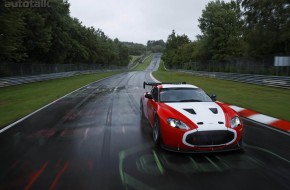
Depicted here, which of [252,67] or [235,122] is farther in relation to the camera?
[252,67]

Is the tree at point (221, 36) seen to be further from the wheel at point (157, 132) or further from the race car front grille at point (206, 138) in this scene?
the race car front grille at point (206, 138)

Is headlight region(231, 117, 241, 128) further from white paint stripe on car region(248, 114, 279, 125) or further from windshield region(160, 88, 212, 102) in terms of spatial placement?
white paint stripe on car region(248, 114, 279, 125)

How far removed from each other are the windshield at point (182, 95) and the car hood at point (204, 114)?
44cm

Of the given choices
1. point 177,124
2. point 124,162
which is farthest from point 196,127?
point 124,162

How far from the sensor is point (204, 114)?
6801mm

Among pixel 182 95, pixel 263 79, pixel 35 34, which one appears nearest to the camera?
pixel 182 95

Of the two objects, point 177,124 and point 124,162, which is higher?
point 177,124

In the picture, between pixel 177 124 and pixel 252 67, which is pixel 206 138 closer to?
pixel 177 124

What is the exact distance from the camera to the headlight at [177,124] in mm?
6418

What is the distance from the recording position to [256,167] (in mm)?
5730

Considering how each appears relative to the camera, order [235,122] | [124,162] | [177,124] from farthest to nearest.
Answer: [235,122]
[177,124]
[124,162]

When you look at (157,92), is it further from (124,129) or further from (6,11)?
(6,11)

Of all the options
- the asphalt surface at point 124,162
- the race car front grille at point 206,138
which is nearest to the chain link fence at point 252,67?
the asphalt surface at point 124,162

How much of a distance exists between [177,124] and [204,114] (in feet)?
2.22
